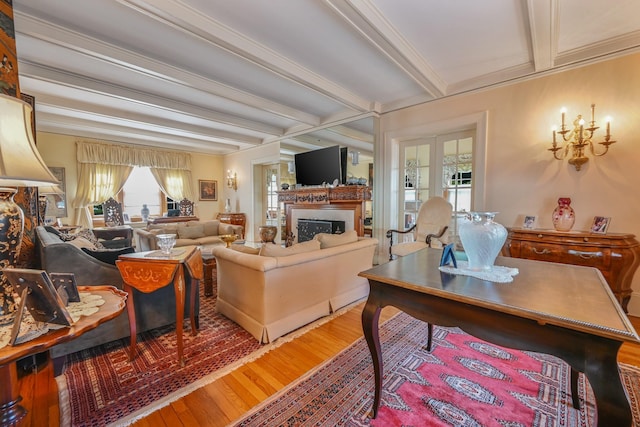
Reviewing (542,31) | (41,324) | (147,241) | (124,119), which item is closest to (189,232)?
(147,241)

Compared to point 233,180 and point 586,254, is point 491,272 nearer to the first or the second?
point 586,254

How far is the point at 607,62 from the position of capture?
2.65 metres

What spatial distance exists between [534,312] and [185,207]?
24.9 feet

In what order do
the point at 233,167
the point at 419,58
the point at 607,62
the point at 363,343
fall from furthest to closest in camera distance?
1. the point at 233,167
2. the point at 419,58
3. the point at 607,62
4. the point at 363,343

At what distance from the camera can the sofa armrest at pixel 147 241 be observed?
418cm

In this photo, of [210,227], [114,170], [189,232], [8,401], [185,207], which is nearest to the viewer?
[8,401]

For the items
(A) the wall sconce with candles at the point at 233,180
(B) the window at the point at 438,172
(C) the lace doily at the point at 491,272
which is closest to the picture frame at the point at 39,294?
(C) the lace doily at the point at 491,272

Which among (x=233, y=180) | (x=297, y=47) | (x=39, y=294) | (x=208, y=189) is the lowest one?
(x=39, y=294)

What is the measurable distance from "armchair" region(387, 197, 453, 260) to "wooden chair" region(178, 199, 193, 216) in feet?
18.7

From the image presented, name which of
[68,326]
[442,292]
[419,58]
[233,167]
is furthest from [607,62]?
[233,167]

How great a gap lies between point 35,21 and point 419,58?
362 centimetres

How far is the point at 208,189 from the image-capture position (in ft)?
25.6

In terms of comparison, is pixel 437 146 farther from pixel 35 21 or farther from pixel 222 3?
pixel 35 21

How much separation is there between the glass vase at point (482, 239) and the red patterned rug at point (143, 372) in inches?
65.3
